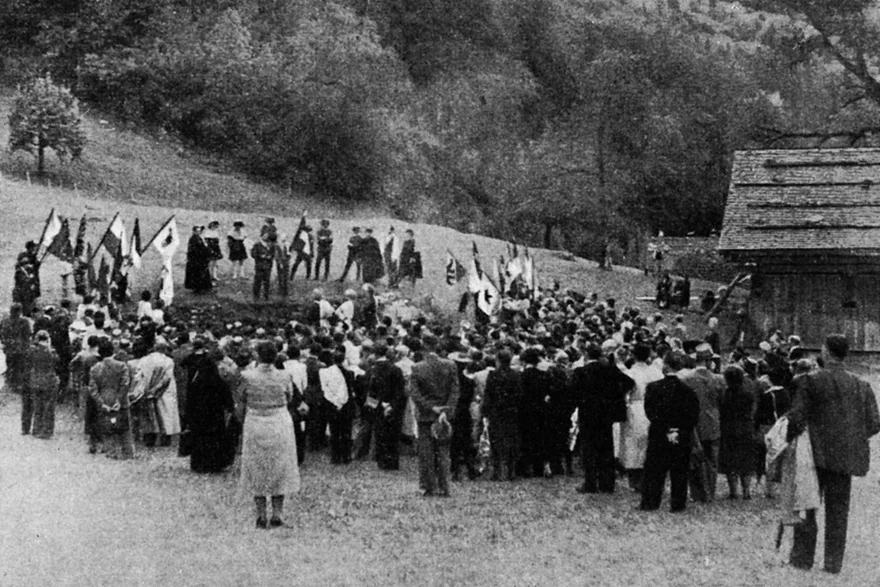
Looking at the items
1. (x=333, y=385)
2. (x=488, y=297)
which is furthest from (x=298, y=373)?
(x=488, y=297)

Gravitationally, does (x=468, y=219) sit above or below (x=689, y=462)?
above

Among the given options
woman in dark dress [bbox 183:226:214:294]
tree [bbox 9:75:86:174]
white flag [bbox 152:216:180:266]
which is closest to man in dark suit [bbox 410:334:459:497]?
white flag [bbox 152:216:180:266]

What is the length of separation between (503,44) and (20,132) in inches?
1450

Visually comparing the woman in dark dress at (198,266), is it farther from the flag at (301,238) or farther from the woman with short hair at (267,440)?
the woman with short hair at (267,440)

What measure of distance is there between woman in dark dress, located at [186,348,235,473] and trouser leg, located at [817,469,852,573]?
23.7 ft

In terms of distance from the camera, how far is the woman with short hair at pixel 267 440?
439 inches

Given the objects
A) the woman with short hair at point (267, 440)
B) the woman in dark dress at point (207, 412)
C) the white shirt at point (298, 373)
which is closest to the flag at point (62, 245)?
the white shirt at point (298, 373)

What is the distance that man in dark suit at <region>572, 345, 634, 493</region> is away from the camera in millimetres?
13289

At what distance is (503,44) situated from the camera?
67.9 meters

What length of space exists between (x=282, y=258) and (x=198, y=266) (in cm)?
190

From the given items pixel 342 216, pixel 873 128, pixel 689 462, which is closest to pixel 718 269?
pixel 873 128

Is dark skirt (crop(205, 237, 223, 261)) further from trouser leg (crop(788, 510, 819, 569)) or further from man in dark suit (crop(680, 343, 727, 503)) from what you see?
trouser leg (crop(788, 510, 819, 569))

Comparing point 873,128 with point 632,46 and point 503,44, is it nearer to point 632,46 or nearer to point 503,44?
point 632,46

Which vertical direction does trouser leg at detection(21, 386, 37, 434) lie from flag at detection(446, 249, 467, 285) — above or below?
below
